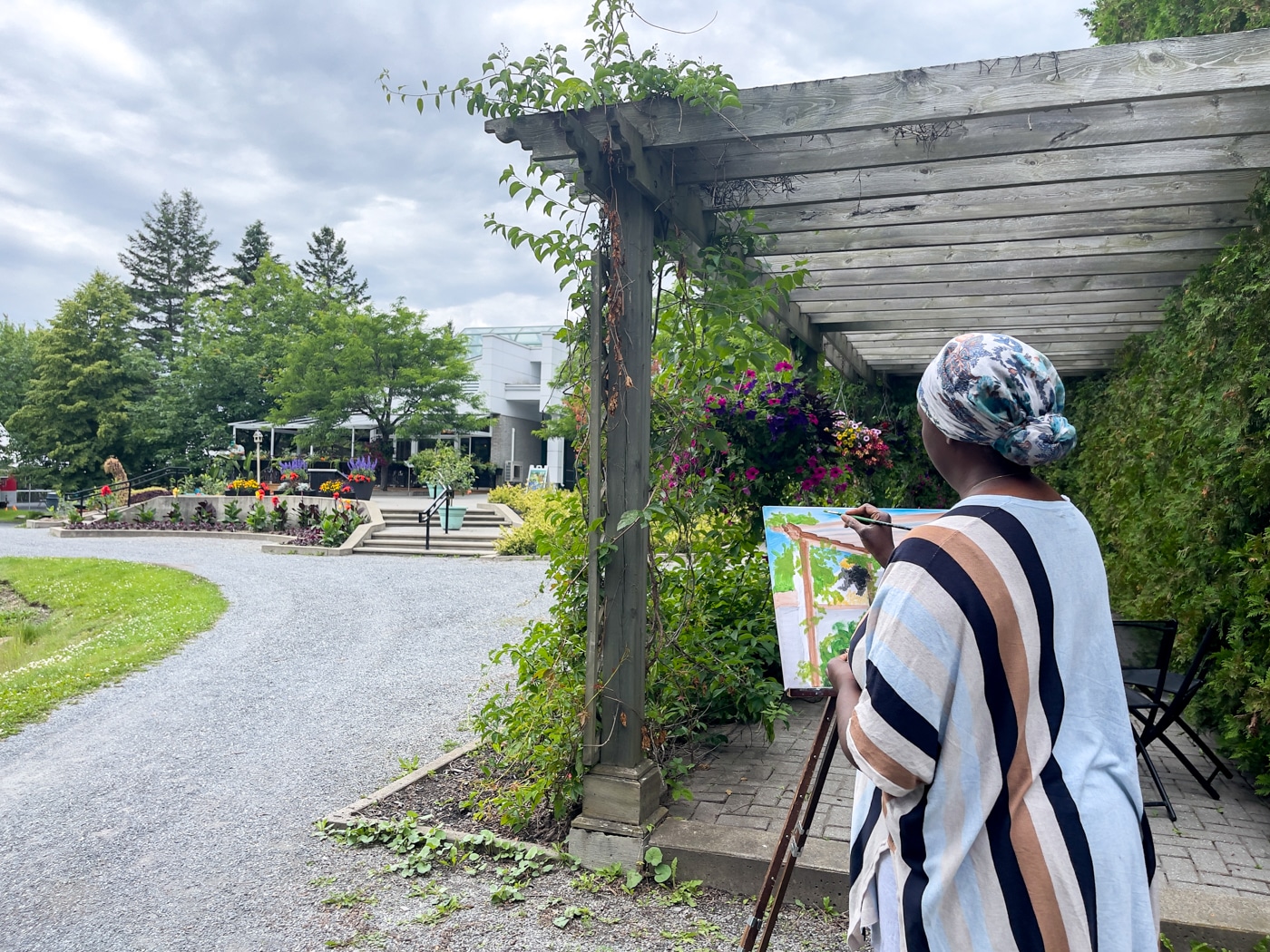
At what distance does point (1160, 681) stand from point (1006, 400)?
3355 mm

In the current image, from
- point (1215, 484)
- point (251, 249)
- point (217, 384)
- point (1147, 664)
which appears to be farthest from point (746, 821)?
point (251, 249)

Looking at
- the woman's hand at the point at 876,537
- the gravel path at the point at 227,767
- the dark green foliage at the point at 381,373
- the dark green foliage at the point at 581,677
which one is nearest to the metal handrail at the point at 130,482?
the dark green foliage at the point at 381,373

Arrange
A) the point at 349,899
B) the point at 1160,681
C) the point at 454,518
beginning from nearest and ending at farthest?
the point at 349,899 → the point at 1160,681 → the point at 454,518

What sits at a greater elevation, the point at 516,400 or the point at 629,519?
the point at 516,400

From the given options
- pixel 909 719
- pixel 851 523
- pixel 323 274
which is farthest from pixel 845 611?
pixel 323 274

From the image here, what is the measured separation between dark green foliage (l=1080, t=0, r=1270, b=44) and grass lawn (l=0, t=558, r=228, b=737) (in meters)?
8.30

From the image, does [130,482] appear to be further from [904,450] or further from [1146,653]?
[1146,653]

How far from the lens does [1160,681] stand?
3.91 m

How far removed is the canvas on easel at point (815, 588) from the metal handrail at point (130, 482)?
23521 mm

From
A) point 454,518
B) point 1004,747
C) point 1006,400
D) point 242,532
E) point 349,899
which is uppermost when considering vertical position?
point 1006,400

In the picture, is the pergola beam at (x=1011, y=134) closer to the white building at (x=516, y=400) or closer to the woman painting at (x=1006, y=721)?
the woman painting at (x=1006, y=721)

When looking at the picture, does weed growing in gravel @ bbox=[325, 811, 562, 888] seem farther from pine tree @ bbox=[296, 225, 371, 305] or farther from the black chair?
pine tree @ bbox=[296, 225, 371, 305]

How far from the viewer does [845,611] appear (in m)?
2.94

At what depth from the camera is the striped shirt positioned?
123 centimetres
